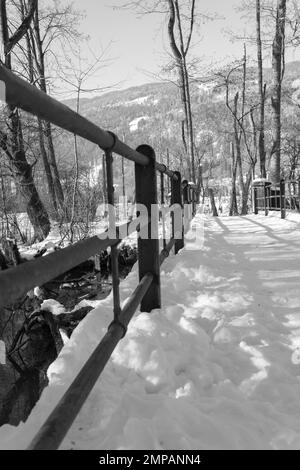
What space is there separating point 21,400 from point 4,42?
966 centimetres

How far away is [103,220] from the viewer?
13.2 metres

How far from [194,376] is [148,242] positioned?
1143mm

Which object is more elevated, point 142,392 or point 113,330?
point 113,330

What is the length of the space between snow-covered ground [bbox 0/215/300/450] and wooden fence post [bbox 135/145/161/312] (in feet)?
0.41

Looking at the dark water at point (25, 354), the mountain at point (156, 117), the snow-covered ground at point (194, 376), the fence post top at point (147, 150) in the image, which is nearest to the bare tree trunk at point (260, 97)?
the mountain at point (156, 117)

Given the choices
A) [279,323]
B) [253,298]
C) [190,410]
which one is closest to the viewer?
[190,410]

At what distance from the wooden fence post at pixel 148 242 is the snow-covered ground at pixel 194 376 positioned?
0.12 m

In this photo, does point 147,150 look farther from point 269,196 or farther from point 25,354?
point 269,196

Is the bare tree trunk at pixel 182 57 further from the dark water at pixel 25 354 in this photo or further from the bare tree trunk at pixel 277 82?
the dark water at pixel 25 354

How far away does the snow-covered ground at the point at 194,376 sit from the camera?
5.09ft

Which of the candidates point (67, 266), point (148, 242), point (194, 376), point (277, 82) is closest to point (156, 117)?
point (277, 82)

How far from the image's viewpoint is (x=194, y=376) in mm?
2070
